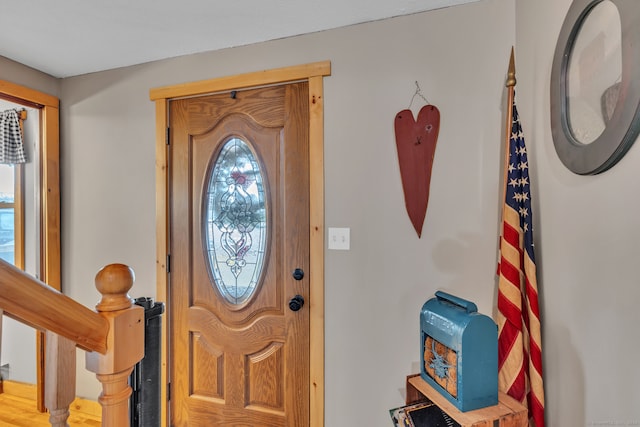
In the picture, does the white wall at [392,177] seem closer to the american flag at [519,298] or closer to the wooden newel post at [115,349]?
the american flag at [519,298]

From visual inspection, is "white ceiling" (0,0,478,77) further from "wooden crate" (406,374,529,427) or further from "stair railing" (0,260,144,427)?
"wooden crate" (406,374,529,427)

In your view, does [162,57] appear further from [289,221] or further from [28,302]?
[28,302]

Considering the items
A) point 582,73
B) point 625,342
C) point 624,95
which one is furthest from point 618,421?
point 582,73

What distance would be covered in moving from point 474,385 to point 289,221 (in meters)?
1.15

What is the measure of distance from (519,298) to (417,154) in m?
0.77

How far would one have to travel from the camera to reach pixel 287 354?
72.7 inches

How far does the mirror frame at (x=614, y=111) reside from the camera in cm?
75

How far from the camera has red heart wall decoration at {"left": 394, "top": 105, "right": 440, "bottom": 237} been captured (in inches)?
63.9

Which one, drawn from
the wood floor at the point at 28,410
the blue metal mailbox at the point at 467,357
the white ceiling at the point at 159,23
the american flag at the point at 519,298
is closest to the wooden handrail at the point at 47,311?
the blue metal mailbox at the point at 467,357

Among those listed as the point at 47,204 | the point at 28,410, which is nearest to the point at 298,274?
the point at 47,204

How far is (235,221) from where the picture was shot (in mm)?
1964

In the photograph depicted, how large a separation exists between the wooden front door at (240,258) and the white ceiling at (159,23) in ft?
0.97

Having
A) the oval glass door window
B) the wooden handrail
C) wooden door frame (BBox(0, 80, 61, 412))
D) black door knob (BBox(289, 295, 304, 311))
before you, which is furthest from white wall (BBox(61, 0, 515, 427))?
the wooden handrail

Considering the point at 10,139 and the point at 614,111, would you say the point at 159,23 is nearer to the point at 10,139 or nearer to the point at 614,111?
the point at 10,139
